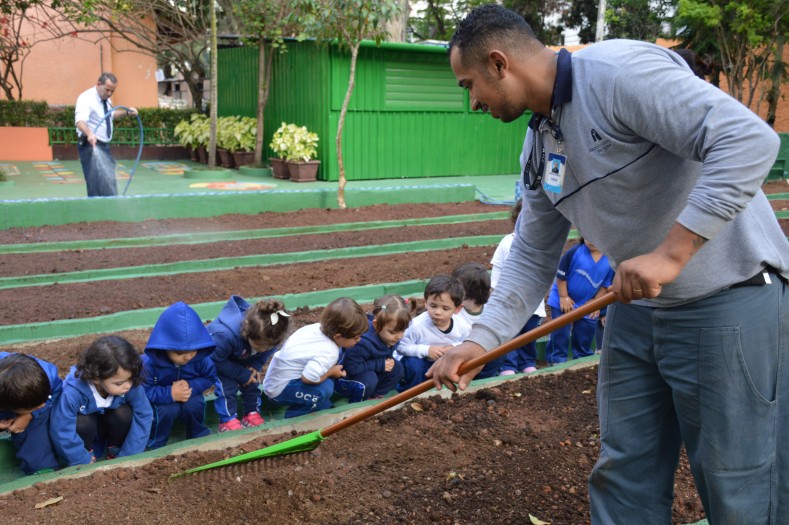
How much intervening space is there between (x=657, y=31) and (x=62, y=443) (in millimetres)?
26999

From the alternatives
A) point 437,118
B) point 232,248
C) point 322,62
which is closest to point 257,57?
point 322,62

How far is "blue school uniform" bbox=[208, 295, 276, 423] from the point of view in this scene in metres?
4.13

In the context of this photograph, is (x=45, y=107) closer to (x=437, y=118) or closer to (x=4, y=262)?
(x=437, y=118)

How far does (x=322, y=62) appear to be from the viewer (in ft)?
44.8

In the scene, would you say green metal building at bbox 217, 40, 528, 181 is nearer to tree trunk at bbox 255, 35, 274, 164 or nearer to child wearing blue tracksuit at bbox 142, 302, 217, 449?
tree trunk at bbox 255, 35, 274, 164

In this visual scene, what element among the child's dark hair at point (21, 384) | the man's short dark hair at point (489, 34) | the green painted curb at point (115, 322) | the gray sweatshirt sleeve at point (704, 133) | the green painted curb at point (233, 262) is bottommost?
the green painted curb at point (115, 322)

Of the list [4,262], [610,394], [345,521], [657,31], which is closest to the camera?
[610,394]

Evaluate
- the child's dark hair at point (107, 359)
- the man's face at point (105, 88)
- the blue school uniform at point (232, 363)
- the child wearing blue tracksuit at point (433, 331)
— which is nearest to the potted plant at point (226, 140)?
the man's face at point (105, 88)

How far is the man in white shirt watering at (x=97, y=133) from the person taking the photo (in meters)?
9.38

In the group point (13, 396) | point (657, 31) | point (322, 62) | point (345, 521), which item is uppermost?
point (657, 31)

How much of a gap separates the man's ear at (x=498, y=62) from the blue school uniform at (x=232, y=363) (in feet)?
8.46

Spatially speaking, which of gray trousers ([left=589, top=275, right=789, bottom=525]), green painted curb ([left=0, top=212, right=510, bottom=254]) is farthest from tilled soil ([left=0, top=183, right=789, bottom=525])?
green painted curb ([left=0, top=212, right=510, bottom=254])

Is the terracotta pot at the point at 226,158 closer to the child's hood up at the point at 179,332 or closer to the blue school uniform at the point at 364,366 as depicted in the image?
the blue school uniform at the point at 364,366

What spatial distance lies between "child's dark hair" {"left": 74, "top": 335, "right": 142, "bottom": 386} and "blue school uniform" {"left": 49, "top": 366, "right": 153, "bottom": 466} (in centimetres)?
10
